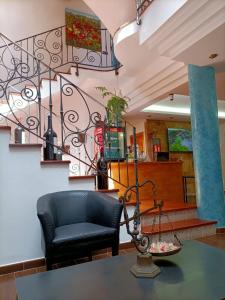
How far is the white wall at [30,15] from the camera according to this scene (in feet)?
19.6

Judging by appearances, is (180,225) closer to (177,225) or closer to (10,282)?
(177,225)

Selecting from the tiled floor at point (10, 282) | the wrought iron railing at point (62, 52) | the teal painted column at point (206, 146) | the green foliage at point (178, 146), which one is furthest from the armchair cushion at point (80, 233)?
the green foliage at point (178, 146)

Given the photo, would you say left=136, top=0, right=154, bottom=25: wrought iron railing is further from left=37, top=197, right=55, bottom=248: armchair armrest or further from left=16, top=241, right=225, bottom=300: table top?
left=16, top=241, right=225, bottom=300: table top

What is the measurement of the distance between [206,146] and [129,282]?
2866 millimetres

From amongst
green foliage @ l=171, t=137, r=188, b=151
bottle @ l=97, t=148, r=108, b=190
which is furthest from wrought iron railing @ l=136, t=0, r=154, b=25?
green foliage @ l=171, t=137, r=188, b=151

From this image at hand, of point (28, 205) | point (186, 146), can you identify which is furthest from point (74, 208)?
point (186, 146)

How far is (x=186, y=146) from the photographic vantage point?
7770mm

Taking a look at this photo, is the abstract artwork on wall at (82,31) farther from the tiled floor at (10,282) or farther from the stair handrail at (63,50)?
the tiled floor at (10,282)

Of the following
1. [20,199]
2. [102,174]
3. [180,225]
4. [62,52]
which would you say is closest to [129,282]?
[20,199]

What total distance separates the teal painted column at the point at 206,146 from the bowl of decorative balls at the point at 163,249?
239 centimetres

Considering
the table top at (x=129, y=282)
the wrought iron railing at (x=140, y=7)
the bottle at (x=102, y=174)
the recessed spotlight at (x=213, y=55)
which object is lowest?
the table top at (x=129, y=282)

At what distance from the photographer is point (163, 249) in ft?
4.74

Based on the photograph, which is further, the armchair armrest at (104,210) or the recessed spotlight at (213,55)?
the recessed spotlight at (213,55)

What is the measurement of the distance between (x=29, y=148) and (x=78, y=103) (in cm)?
→ 381
